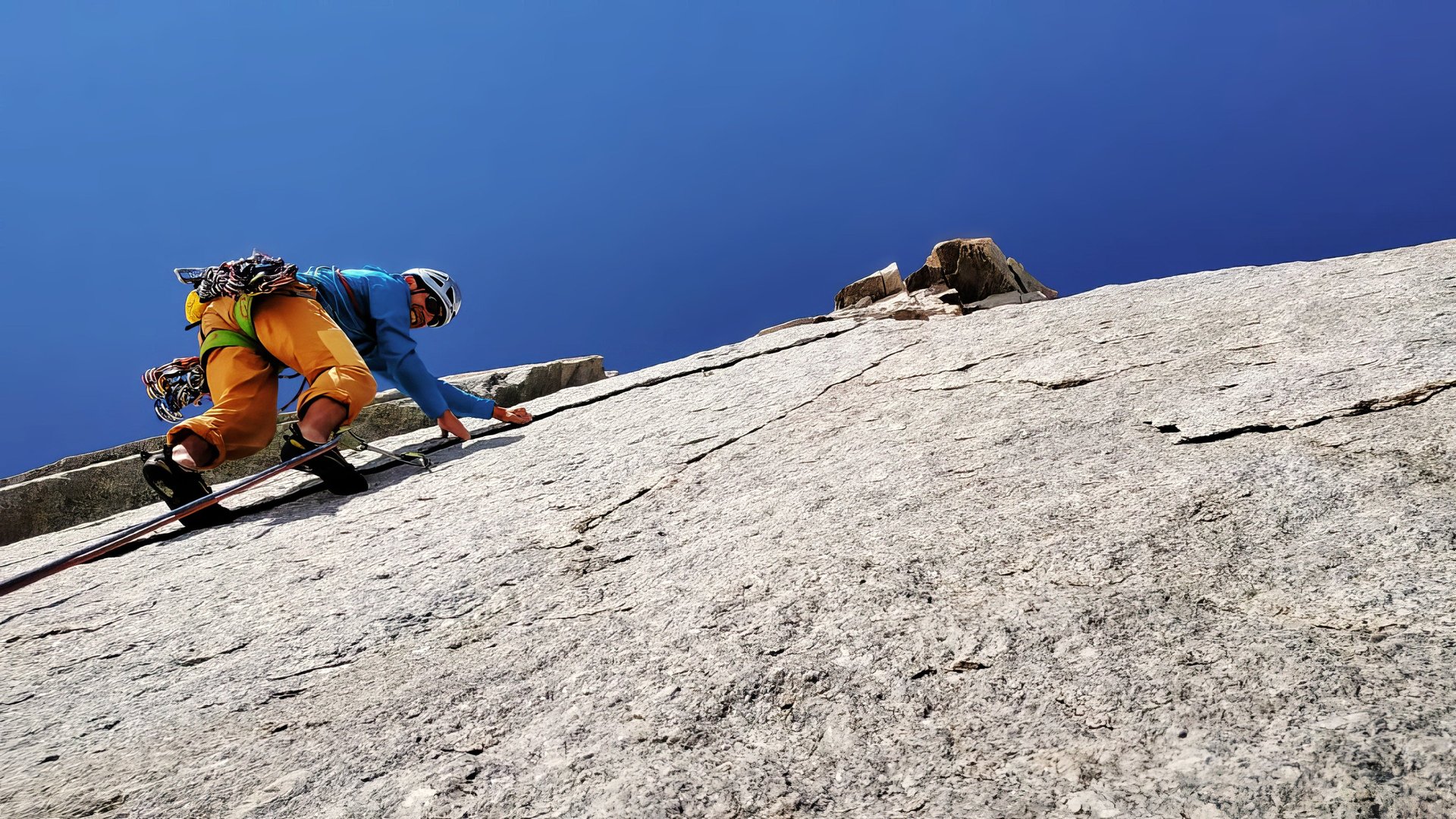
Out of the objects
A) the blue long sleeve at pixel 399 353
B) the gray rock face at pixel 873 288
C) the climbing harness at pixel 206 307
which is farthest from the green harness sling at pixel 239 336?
the gray rock face at pixel 873 288

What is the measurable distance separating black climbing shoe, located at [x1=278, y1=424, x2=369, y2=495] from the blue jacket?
62 cm

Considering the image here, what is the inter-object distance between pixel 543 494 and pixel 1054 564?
171 cm

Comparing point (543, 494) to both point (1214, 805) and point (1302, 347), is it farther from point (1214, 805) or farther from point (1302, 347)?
point (1302, 347)

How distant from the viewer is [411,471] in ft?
11.6

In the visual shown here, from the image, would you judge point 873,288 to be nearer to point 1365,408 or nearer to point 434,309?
point 434,309

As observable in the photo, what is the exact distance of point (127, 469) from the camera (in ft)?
18.1

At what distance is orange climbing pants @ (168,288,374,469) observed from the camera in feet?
11.2

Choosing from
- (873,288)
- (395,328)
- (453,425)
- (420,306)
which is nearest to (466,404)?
(453,425)

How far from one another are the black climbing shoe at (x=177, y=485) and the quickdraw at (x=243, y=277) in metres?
0.84

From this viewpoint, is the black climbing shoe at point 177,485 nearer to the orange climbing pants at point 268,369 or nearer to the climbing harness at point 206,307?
the orange climbing pants at point 268,369

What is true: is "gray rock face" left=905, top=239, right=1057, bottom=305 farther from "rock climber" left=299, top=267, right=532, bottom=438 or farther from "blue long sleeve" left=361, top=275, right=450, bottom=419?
"blue long sleeve" left=361, top=275, right=450, bottom=419

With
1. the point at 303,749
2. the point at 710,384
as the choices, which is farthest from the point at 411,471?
the point at 303,749

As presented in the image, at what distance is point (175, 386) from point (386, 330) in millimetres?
1025

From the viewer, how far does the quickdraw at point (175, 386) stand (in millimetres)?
3822
